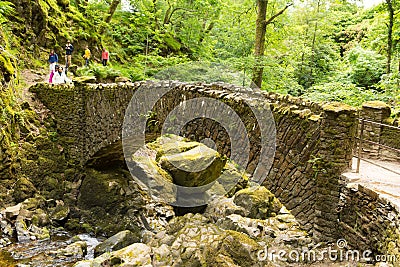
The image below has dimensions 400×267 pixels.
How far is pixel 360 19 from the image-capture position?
2225cm

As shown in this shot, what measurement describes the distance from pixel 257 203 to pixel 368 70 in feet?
27.2

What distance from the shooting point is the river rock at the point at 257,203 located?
33.7 ft

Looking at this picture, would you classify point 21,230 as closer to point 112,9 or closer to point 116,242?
point 116,242

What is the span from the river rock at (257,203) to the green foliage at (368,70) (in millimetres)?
7176

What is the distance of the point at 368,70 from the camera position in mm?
14969

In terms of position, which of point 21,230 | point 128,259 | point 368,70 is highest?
point 368,70

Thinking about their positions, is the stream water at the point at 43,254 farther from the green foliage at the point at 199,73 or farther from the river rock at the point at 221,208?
the green foliage at the point at 199,73

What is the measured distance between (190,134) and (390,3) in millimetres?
8125

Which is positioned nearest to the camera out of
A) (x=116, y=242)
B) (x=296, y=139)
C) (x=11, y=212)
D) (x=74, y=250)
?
(x=296, y=139)

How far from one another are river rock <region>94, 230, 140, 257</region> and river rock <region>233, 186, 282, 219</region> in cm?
334

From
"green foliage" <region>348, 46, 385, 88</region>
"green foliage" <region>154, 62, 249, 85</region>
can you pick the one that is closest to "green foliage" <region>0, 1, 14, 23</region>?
"green foliage" <region>154, 62, 249, 85</region>

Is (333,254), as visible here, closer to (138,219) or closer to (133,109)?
(133,109)

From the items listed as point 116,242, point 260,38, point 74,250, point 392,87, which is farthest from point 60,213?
point 392,87

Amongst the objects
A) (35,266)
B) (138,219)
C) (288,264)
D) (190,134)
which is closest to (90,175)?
(138,219)
